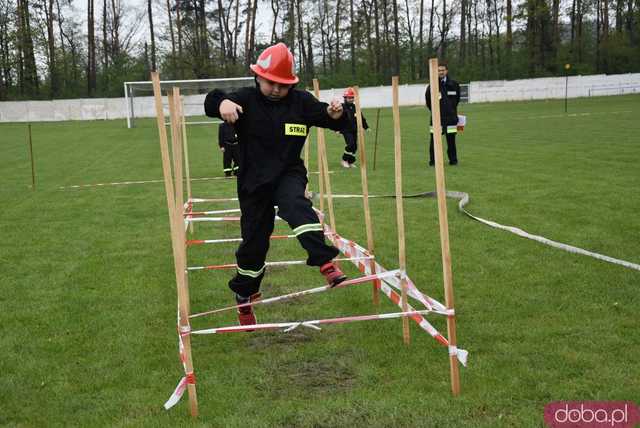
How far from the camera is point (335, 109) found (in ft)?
16.5

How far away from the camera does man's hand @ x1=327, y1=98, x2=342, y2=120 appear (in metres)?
5.01

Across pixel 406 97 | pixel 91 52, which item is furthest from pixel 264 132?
pixel 91 52

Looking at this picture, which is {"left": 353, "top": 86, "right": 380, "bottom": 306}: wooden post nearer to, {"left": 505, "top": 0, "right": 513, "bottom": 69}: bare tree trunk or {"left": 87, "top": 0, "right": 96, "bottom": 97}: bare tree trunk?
{"left": 87, "top": 0, "right": 96, "bottom": 97}: bare tree trunk

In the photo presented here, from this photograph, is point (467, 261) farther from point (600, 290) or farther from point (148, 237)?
point (148, 237)

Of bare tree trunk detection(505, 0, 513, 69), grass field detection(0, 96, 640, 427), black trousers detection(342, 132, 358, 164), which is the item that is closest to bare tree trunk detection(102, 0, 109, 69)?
bare tree trunk detection(505, 0, 513, 69)

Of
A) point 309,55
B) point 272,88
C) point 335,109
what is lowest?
point 335,109

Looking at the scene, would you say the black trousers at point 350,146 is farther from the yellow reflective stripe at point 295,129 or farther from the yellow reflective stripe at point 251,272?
the yellow reflective stripe at point 295,129

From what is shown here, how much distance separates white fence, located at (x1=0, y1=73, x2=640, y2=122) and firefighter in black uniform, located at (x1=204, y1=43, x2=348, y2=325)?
154ft

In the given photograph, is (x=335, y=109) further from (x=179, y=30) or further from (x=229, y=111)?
(x=179, y=30)

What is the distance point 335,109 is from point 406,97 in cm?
5282

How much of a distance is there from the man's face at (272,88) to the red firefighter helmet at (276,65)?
0.07 meters

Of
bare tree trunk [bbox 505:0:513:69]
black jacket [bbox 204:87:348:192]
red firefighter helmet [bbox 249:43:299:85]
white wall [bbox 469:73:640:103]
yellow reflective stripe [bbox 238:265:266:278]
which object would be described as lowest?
yellow reflective stripe [bbox 238:265:266:278]

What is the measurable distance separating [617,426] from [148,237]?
7142mm

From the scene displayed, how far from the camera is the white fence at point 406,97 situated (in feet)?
173
